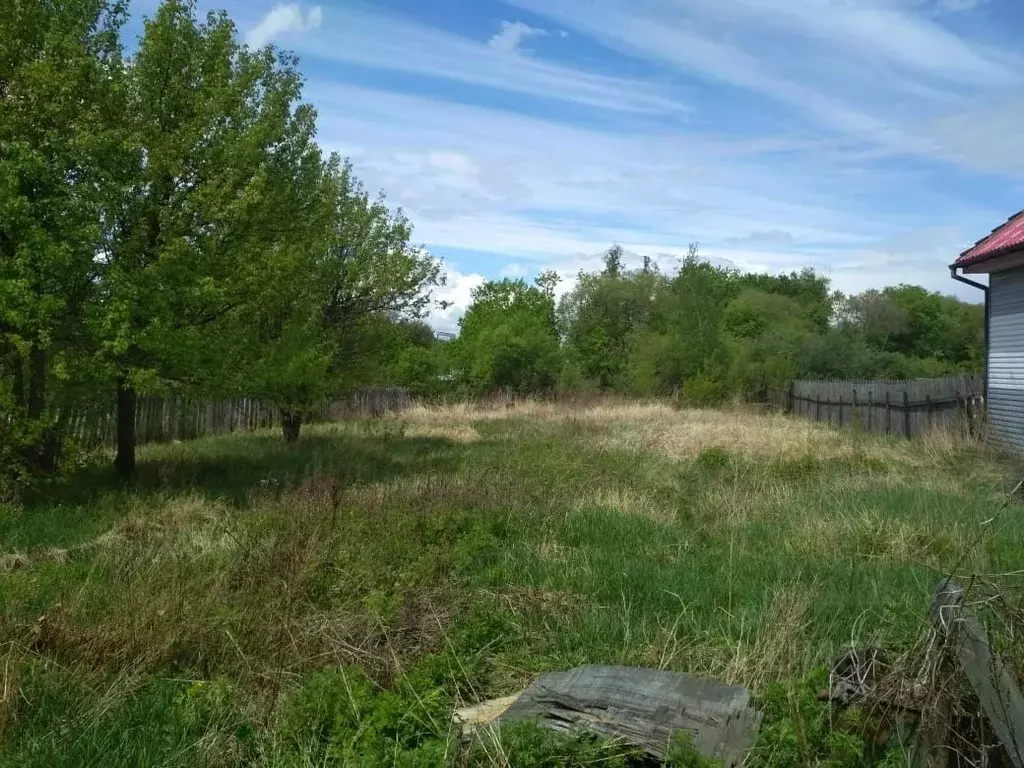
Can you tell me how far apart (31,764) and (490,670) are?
2304mm

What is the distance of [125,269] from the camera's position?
34.2 feet

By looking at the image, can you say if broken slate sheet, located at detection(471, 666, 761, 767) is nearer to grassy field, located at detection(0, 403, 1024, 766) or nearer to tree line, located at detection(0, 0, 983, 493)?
grassy field, located at detection(0, 403, 1024, 766)

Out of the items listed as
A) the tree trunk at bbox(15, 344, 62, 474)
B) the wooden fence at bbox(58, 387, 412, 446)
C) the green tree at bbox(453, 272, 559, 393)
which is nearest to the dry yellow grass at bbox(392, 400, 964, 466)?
the wooden fence at bbox(58, 387, 412, 446)

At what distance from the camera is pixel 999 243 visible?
15.0m

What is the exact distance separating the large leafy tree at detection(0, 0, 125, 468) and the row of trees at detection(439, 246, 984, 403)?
23603 millimetres

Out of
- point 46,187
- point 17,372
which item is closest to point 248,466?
point 17,372

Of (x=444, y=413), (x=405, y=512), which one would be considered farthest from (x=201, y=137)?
(x=444, y=413)

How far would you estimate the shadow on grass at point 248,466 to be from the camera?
1059 cm

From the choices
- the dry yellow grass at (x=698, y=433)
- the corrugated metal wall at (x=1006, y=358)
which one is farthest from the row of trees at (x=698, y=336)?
the corrugated metal wall at (x=1006, y=358)

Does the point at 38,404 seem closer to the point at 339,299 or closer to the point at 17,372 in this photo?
the point at 17,372

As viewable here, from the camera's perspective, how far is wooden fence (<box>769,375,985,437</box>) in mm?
17000

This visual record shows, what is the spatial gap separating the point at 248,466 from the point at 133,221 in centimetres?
432

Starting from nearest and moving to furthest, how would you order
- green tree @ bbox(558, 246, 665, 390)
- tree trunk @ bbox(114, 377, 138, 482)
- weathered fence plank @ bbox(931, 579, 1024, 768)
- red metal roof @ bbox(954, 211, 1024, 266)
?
weathered fence plank @ bbox(931, 579, 1024, 768), tree trunk @ bbox(114, 377, 138, 482), red metal roof @ bbox(954, 211, 1024, 266), green tree @ bbox(558, 246, 665, 390)

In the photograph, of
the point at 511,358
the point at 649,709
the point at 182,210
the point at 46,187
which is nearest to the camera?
the point at 649,709
